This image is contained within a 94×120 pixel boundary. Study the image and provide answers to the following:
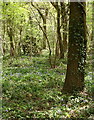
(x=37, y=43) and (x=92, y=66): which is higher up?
(x=37, y=43)

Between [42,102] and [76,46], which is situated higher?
[76,46]

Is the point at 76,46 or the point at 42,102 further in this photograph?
the point at 76,46

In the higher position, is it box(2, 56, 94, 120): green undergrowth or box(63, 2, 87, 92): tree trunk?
box(63, 2, 87, 92): tree trunk

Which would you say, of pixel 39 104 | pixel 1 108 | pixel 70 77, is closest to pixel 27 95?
pixel 39 104

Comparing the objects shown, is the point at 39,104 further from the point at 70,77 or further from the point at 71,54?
the point at 71,54

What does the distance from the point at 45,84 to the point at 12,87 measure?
154 centimetres

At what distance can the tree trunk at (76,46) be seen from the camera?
6.27 metres

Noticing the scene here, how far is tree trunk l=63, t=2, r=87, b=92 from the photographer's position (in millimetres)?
6266

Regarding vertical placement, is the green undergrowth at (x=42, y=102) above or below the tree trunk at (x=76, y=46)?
below

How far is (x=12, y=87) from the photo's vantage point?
7.49 metres

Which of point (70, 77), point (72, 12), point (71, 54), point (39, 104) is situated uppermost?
point (72, 12)

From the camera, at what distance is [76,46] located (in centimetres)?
631

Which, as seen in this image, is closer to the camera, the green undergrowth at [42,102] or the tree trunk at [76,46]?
the green undergrowth at [42,102]

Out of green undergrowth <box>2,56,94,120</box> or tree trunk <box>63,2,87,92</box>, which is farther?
tree trunk <box>63,2,87,92</box>
